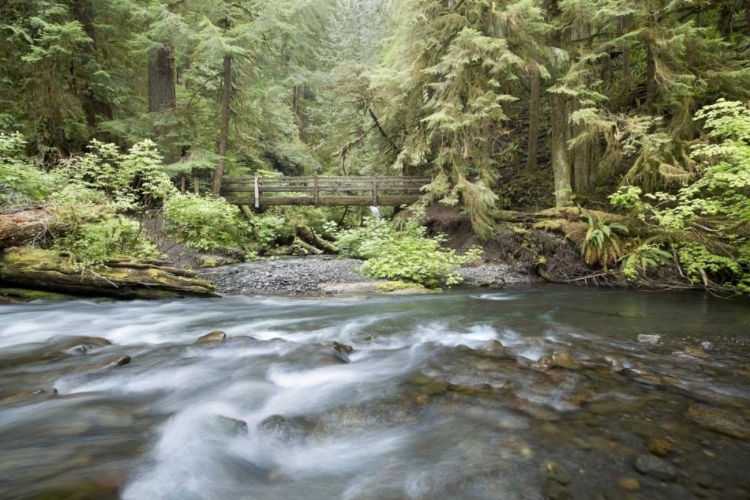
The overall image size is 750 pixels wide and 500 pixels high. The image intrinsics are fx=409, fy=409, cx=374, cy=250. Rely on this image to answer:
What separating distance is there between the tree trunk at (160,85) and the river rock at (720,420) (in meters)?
14.6

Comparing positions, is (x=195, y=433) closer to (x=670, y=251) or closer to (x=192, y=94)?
(x=670, y=251)

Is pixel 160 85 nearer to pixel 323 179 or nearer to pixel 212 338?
pixel 323 179

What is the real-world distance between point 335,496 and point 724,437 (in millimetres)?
2577

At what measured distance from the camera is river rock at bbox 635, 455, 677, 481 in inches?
91.6

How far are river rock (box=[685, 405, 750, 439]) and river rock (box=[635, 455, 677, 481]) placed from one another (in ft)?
2.35

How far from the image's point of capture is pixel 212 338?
5.05 meters

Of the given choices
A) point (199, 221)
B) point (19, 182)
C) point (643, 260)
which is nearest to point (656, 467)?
point (643, 260)

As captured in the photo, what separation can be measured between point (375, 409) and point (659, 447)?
196 cm

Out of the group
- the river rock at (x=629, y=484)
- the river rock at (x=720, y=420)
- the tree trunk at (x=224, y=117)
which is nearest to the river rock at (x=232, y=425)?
the river rock at (x=629, y=484)

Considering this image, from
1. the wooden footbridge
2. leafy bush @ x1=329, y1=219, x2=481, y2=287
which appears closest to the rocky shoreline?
leafy bush @ x1=329, y1=219, x2=481, y2=287

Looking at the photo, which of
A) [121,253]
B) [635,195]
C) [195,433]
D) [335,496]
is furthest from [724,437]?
[121,253]

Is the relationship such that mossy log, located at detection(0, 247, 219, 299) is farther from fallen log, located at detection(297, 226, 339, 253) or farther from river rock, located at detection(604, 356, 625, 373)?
fallen log, located at detection(297, 226, 339, 253)

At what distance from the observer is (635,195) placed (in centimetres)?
799

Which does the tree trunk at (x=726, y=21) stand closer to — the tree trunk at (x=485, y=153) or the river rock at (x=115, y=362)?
the tree trunk at (x=485, y=153)
